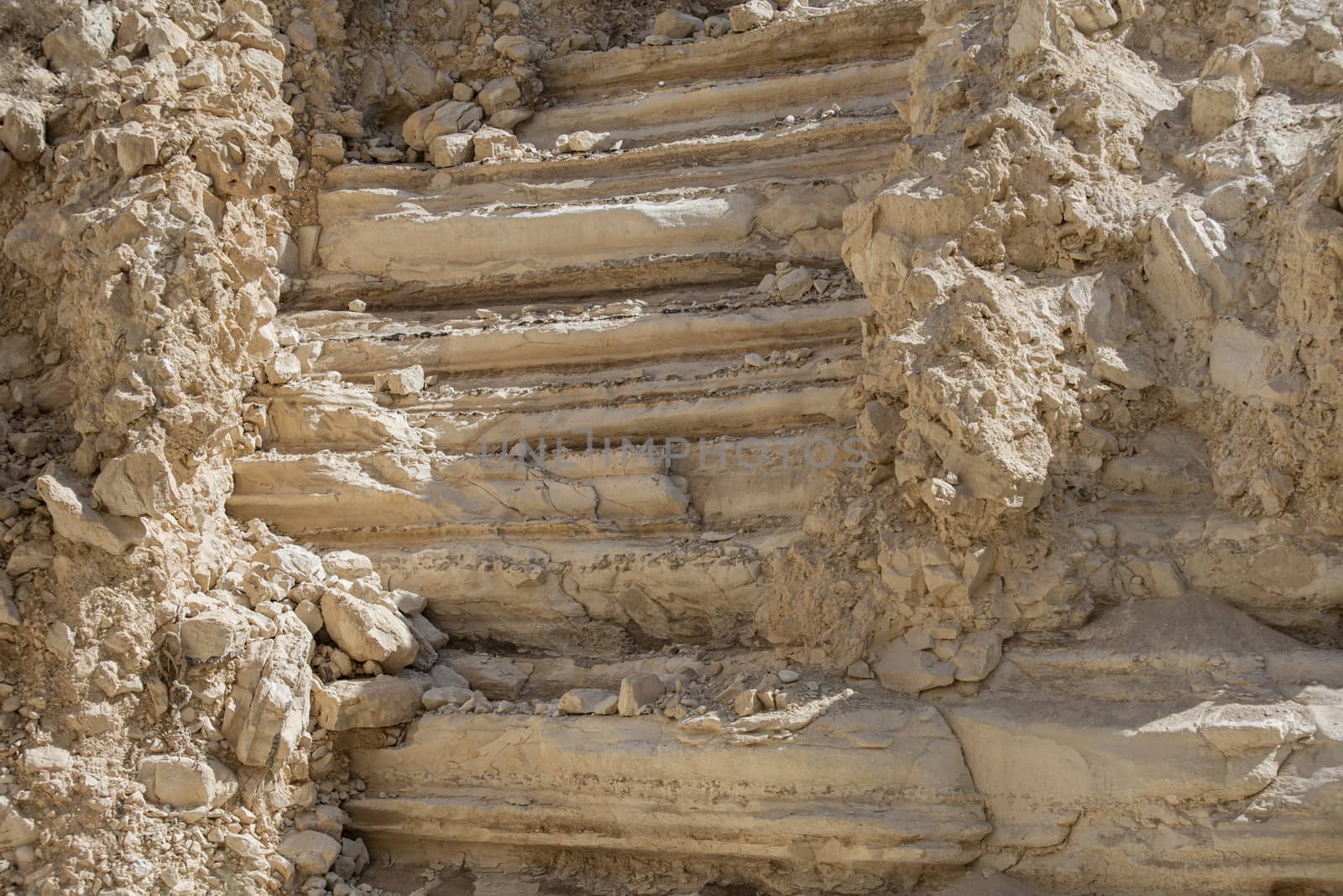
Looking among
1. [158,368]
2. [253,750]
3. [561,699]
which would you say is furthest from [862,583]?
[158,368]

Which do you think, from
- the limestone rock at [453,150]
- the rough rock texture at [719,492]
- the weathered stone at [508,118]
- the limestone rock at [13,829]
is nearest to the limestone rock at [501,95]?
the weathered stone at [508,118]

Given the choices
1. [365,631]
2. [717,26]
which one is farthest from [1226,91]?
[365,631]

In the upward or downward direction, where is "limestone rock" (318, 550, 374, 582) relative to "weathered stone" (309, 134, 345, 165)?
downward

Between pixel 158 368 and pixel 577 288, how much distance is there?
83.0 inches

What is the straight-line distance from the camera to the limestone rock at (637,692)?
4.80 meters

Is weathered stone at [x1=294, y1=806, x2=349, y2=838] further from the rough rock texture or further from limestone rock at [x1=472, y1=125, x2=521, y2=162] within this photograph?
limestone rock at [x1=472, y1=125, x2=521, y2=162]

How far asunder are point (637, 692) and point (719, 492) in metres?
1.08

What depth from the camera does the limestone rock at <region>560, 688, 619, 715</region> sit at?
4.85 meters

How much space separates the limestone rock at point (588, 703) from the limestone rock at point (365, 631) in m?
0.76

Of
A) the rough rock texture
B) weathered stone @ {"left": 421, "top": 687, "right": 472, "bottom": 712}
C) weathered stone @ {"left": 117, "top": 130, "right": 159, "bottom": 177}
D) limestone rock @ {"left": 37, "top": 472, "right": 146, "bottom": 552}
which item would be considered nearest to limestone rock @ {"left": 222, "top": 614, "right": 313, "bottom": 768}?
the rough rock texture

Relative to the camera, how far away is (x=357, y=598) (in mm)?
5312

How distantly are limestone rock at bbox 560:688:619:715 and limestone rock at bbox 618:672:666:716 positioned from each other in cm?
5

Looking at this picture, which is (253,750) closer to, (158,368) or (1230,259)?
(158,368)

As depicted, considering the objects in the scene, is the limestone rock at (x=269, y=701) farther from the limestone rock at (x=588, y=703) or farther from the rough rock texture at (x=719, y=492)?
the limestone rock at (x=588, y=703)
